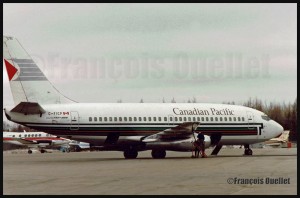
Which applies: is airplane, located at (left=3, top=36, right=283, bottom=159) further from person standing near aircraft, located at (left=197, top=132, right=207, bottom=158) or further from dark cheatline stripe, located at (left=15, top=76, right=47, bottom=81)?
person standing near aircraft, located at (left=197, top=132, right=207, bottom=158)

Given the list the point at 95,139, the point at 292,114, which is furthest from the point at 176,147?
the point at 292,114

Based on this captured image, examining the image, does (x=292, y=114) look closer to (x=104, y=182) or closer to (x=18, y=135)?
(x=18, y=135)

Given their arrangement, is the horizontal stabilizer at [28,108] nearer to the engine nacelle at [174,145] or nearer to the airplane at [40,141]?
the engine nacelle at [174,145]

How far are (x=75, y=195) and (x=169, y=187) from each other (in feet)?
9.17

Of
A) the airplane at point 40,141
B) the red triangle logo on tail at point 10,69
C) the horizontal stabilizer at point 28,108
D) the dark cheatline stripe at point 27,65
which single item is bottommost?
the airplane at point 40,141

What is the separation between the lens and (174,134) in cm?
3788

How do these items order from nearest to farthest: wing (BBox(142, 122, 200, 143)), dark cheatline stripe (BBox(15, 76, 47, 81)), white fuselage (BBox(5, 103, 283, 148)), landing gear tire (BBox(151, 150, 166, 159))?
1. dark cheatline stripe (BBox(15, 76, 47, 81))
2. white fuselage (BBox(5, 103, 283, 148))
3. wing (BBox(142, 122, 200, 143))
4. landing gear tire (BBox(151, 150, 166, 159))

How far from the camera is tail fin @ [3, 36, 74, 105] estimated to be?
35609 millimetres

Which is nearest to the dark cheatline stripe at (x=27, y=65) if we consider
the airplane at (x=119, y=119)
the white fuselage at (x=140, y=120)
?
the airplane at (x=119, y=119)

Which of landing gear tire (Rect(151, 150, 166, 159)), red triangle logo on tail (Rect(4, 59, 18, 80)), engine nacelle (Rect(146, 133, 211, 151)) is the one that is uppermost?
red triangle logo on tail (Rect(4, 59, 18, 80))

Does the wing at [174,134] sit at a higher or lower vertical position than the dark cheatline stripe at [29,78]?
lower

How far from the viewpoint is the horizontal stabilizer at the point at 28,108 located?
3405cm

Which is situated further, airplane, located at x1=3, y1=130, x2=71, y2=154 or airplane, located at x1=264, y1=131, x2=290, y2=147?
airplane, located at x1=3, y1=130, x2=71, y2=154

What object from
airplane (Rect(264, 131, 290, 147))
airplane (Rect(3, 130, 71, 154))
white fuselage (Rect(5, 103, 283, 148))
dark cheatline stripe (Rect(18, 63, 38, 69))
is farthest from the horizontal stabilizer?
airplane (Rect(264, 131, 290, 147))
